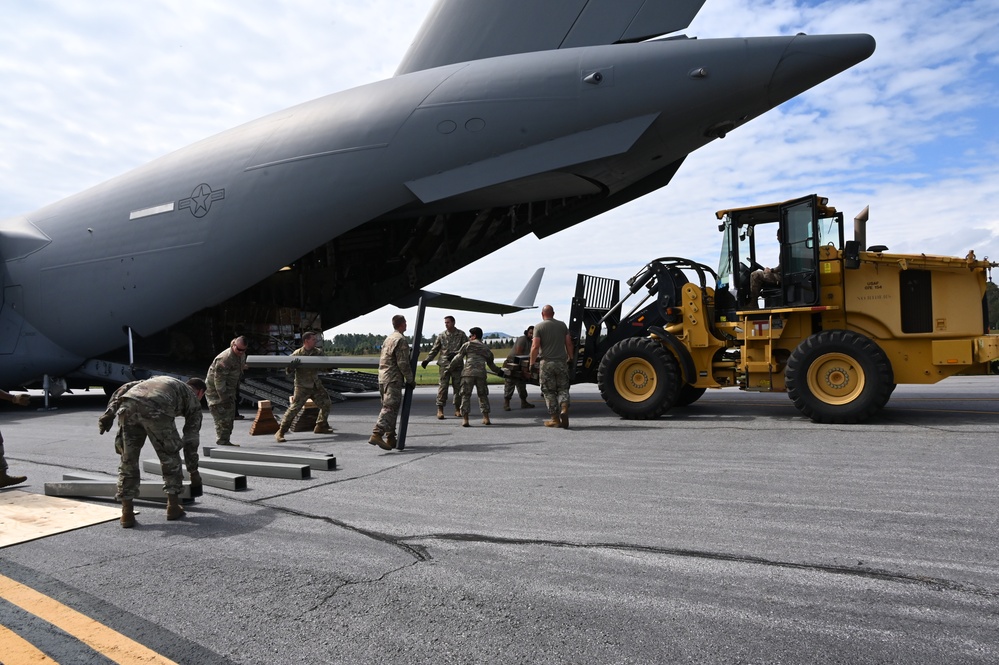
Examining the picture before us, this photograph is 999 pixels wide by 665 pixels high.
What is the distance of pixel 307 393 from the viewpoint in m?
9.45

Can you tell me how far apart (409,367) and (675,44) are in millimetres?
7472

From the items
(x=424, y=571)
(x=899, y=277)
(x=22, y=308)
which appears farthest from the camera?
(x=22, y=308)

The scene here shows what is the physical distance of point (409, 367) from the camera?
7.97m

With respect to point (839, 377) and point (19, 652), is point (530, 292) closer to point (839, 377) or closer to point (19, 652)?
point (839, 377)

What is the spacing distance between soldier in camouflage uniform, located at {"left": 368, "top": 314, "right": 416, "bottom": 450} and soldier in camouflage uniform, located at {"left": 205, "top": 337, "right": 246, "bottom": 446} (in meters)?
2.16

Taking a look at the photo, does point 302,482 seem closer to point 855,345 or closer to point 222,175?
point 855,345

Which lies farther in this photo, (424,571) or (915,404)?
(915,404)

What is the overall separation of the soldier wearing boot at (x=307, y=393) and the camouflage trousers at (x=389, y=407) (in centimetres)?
177

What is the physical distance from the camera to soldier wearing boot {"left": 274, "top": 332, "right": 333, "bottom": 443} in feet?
30.3

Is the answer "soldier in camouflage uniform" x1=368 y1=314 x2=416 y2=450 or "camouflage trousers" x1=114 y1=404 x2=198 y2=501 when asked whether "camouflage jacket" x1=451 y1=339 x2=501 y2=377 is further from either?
"camouflage trousers" x1=114 y1=404 x2=198 y2=501

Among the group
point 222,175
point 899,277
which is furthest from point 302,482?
point 222,175

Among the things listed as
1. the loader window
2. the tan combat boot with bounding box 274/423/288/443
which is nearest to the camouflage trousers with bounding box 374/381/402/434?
the tan combat boot with bounding box 274/423/288/443

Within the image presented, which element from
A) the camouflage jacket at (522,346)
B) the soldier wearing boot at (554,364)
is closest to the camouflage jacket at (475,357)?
the soldier wearing boot at (554,364)

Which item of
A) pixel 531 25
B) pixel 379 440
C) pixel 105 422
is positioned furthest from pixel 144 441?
pixel 531 25
